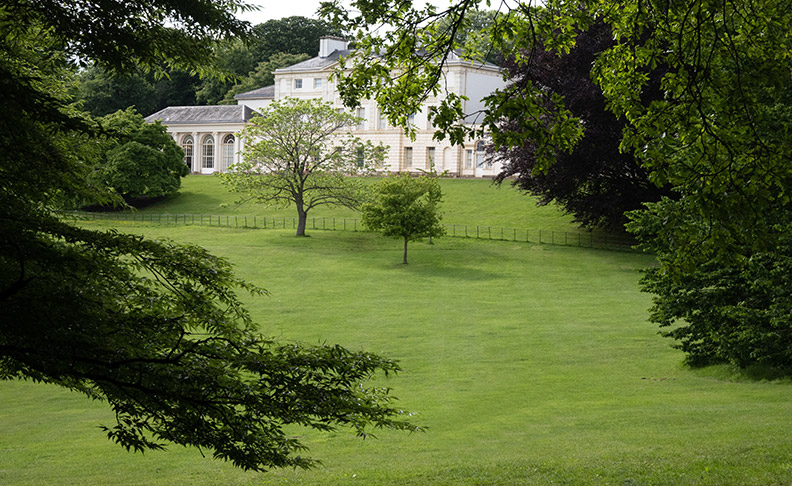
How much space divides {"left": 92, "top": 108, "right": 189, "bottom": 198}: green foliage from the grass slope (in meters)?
26.7

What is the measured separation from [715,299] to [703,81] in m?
10.1

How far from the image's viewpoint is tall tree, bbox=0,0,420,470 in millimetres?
6523

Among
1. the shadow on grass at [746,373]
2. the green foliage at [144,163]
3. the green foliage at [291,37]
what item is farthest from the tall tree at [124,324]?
the green foliage at [291,37]

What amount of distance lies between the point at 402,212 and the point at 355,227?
12318 millimetres

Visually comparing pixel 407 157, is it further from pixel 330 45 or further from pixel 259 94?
pixel 259 94

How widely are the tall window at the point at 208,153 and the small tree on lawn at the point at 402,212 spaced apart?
170ft

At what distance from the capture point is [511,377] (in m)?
19.9

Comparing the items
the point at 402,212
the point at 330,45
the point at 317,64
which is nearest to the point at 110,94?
the point at 317,64

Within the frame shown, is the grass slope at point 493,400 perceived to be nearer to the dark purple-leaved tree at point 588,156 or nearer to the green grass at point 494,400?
the green grass at point 494,400

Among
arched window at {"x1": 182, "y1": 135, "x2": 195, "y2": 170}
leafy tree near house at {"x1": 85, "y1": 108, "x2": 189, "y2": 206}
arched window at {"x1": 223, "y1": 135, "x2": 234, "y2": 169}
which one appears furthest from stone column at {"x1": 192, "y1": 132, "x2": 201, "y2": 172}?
leafy tree near house at {"x1": 85, "y1": 108, "x2": 189, "y2": 206}

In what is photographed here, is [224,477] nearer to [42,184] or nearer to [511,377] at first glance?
[42,184]

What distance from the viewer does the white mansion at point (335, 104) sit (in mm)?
78500

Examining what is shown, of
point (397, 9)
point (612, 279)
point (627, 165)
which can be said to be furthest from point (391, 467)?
point (627, 165)

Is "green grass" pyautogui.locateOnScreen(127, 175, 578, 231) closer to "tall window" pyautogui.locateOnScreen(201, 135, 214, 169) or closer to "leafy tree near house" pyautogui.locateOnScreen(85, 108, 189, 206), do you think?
"leafy tree near house" pyautogui.locateOnScreen(85, 108, 189, 206)
